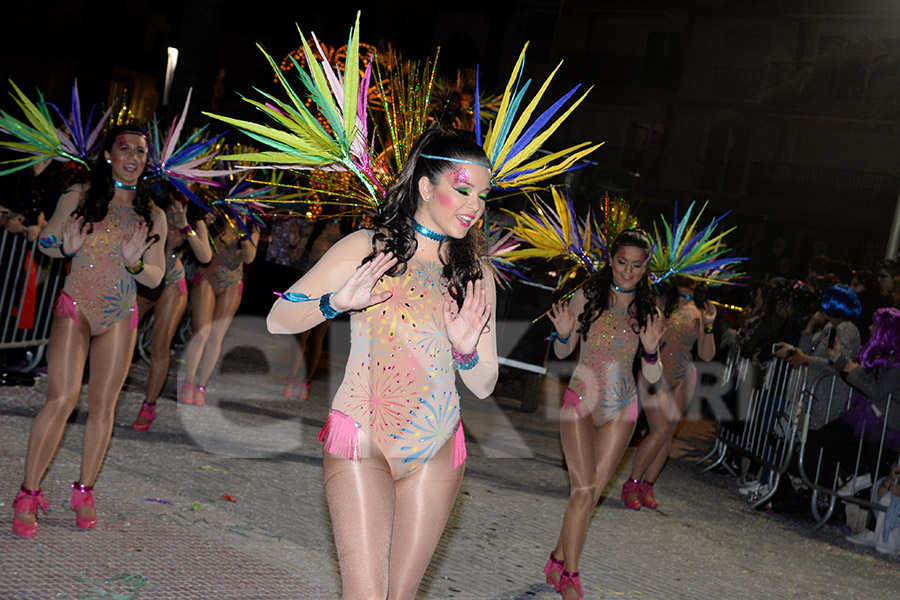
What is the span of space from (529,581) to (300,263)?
6.28 m

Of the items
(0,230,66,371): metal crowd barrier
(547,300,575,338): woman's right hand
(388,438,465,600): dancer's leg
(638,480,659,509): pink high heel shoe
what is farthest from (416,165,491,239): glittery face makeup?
(0,230,66,371): metal crowd barrier

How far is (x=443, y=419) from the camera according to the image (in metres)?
3.17

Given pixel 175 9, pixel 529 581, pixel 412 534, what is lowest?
pixel 529 581

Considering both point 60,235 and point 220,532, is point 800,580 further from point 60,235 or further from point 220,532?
point 60,235

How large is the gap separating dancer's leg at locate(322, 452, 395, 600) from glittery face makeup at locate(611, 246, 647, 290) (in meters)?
2.99

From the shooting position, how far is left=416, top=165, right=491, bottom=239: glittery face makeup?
321 cm

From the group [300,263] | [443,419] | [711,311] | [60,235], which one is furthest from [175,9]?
[443,419]

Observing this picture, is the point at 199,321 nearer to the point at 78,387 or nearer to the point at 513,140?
the point at 78,387

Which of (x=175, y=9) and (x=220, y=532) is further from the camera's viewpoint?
(x=175, y=9)

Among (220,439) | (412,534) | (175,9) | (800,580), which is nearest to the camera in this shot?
(412,534)

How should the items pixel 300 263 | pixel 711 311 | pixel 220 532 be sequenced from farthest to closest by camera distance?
pixel 300 263
pixel 711 311
pixel 220 532

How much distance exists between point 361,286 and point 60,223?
2663 millimetres

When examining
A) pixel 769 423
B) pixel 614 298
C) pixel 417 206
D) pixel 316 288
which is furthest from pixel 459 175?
pixel 769 423

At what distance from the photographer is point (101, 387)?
194 inches
